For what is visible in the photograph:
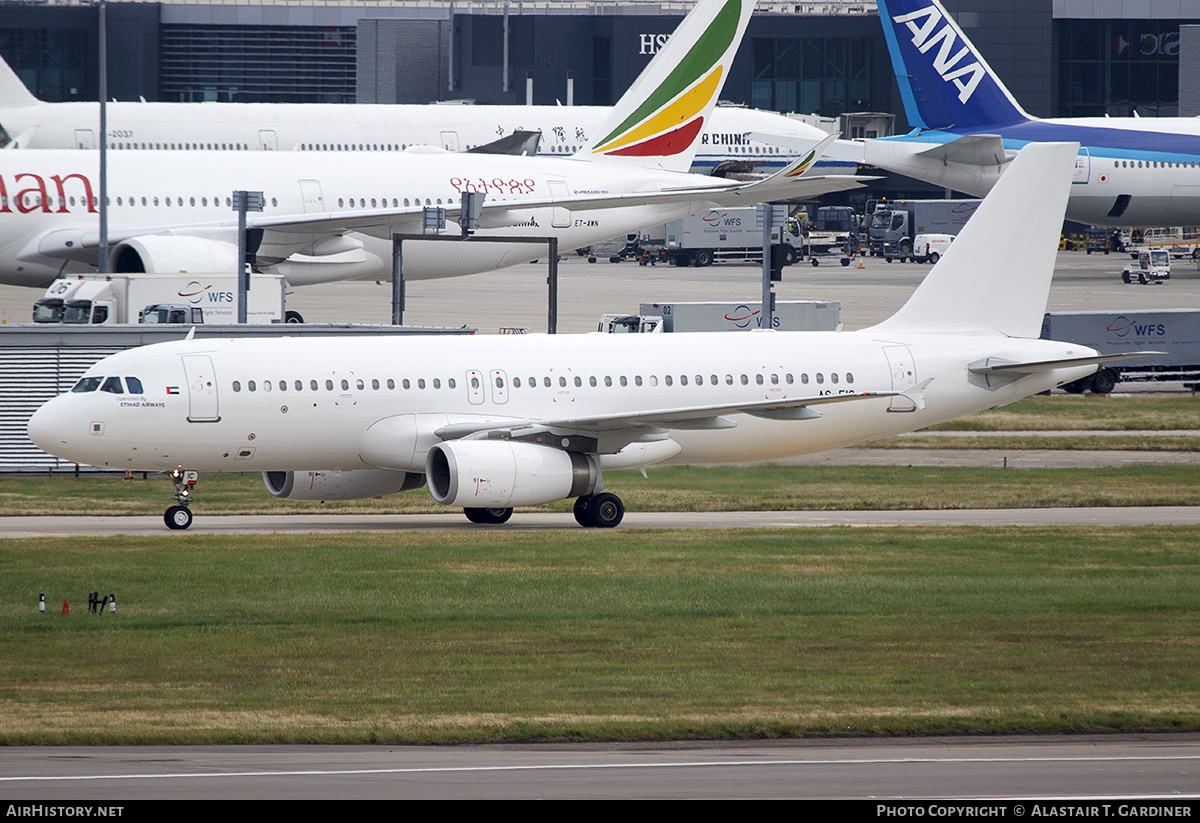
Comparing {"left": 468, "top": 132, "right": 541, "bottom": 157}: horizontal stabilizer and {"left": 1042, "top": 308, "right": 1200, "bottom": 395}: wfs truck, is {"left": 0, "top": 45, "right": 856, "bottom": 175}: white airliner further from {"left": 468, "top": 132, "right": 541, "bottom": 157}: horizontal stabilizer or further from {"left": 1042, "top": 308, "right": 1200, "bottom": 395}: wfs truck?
{"left": 1042, "top": 308, "right": 1200, "bottom": 395}: wfs truck

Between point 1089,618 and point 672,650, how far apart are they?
608cm

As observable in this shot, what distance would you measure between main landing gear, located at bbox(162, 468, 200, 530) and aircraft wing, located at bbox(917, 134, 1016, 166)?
51936 millimetres

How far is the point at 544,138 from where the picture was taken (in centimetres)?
9212

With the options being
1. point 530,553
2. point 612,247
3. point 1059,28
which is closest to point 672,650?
point 530,553

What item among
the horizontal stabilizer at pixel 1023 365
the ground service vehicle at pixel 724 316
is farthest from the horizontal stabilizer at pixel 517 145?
the horizontal stabilizer at pixel 1023 365

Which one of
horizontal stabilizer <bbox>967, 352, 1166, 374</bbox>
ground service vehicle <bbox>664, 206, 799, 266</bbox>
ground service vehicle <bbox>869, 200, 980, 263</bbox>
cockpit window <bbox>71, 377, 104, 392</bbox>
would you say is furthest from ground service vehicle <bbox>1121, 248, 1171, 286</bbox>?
cockpit window <bbox>71, 377, 104, 392</bbox>

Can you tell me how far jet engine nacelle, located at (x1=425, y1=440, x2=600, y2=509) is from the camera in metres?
29.4

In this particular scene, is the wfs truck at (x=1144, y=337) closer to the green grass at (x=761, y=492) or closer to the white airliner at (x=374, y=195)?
the white airliner at (x=374, y=195)

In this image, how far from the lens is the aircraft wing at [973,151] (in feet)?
247

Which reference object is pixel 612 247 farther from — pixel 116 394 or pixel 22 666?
pixel 22 666

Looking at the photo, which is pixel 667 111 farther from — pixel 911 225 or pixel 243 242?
pixel 911 225

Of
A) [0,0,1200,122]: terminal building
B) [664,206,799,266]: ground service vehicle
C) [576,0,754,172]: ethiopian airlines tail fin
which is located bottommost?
[664,206,799,266]: ground service vehicle

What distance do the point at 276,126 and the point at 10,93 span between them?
44.1 ft

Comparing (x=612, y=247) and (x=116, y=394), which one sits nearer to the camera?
(x=116, y=394)
